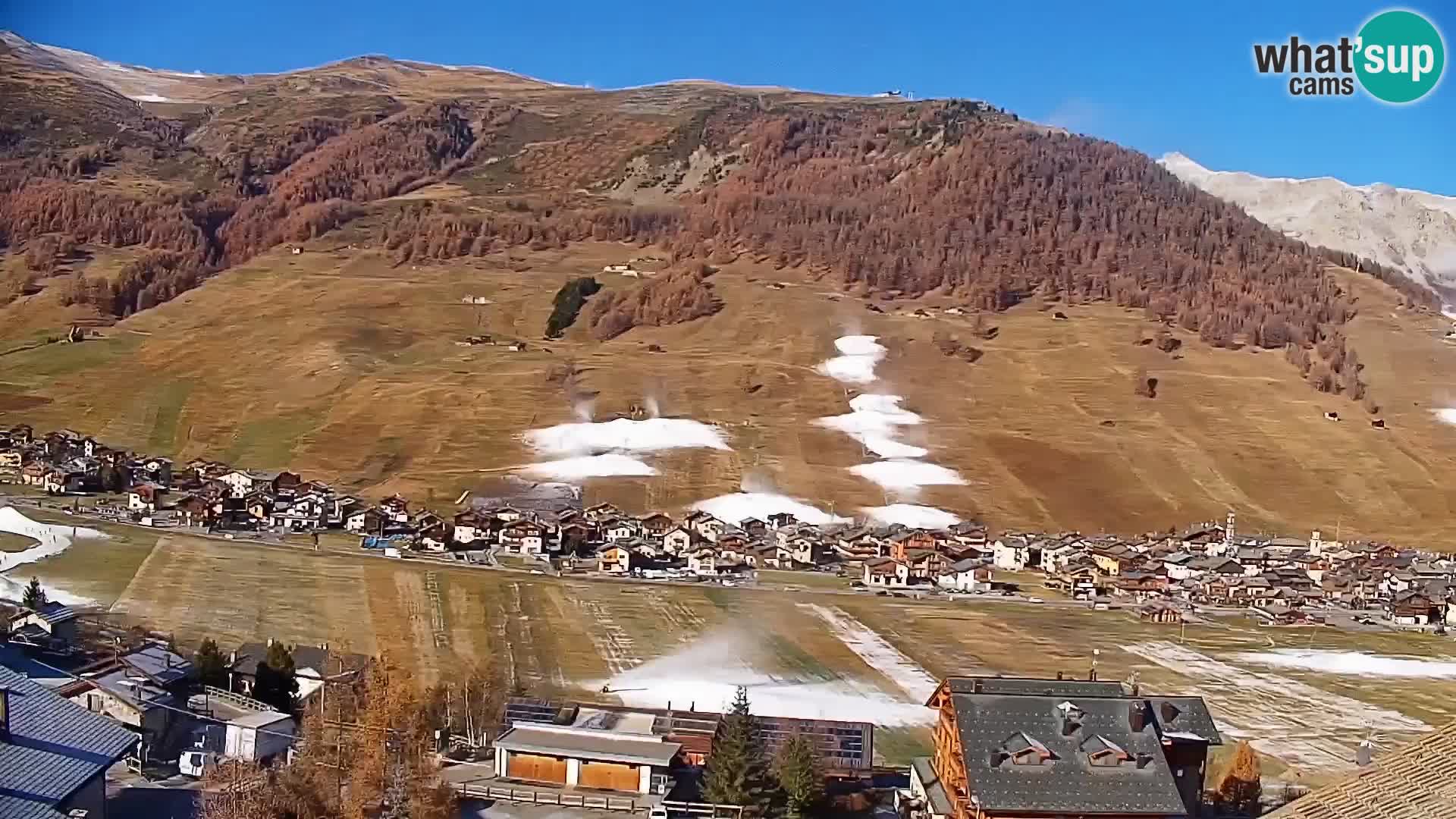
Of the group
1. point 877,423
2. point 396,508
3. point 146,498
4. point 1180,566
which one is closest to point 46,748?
point 396,508

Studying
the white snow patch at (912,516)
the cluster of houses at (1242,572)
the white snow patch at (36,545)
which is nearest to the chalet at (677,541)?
the white snow patch at (912,516)

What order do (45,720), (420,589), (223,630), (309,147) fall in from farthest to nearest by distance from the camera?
(309,147)
(420,589)
(223,630)
(45,720)

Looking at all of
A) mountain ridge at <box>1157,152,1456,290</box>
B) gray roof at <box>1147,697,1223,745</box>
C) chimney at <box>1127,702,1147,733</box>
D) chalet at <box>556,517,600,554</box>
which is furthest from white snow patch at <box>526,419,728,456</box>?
mountain ridge at <box>1157,152,1456,290</box>

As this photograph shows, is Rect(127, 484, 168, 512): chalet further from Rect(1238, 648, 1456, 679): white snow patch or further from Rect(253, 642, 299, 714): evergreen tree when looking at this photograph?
Rect(1238, 648, 1456, 679): white snow patch

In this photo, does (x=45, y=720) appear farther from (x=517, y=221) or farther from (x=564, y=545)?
(x=517, y=221)

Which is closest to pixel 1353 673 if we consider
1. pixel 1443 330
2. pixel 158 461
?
pixel 158 461

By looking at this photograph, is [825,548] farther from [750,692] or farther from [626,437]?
[750,692]
